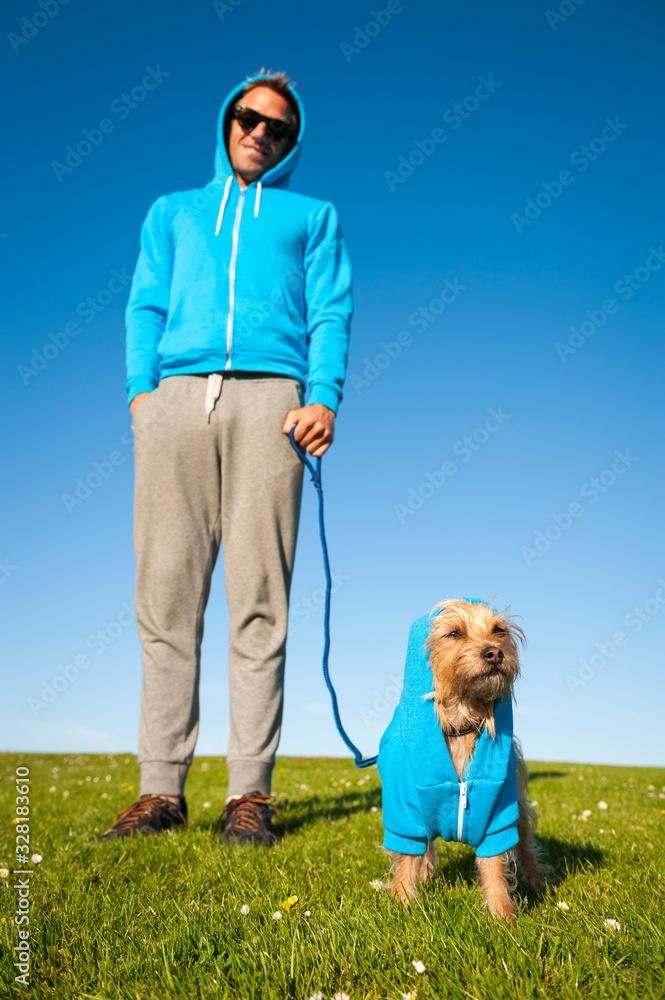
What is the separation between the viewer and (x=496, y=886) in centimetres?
319

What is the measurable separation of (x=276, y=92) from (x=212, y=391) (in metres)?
2.82

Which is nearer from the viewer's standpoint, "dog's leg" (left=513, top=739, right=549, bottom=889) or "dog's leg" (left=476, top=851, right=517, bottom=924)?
"dog's leg" (left=476, top=851, right=517, bottom=924)

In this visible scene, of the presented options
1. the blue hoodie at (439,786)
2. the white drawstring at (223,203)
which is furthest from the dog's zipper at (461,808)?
the white drawstring at (223,203)

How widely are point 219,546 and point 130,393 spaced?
1.44m

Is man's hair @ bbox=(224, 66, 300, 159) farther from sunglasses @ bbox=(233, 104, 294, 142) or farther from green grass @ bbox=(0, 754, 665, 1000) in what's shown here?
green grass @ bbox=(0, 754, 665, 1000)

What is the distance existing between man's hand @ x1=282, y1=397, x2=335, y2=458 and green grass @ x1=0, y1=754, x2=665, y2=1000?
2.81m

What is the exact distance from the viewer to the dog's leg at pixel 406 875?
3.31 meters

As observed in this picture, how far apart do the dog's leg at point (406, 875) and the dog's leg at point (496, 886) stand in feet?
1.08

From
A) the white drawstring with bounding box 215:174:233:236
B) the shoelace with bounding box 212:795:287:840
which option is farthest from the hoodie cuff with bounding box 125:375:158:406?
the shoelace with bounding box 212:795:287:840

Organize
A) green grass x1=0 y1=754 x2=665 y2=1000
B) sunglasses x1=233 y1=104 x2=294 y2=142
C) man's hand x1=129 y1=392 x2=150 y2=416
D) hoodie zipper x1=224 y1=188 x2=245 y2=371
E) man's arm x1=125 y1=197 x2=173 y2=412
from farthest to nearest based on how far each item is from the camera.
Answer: sunglasses x1=233 y1=104 x2=294 y2=142 < man's arm x1=125 y1=197 x2=173 y2=412 < man's hand x1=129 y1=392 x2=150 y2=416 < hoodie zipper x1=224 y1=188 x2=245 y2=371 < green grass x1=0 y1=754 x2=665 y2=1000

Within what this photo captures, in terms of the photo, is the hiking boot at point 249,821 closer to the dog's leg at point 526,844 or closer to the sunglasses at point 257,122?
the dog's leg at point 526,844

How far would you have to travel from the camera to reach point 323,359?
5.35 m

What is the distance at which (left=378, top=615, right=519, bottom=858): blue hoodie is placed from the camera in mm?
3252

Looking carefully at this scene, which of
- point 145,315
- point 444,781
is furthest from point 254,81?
point 444,781
